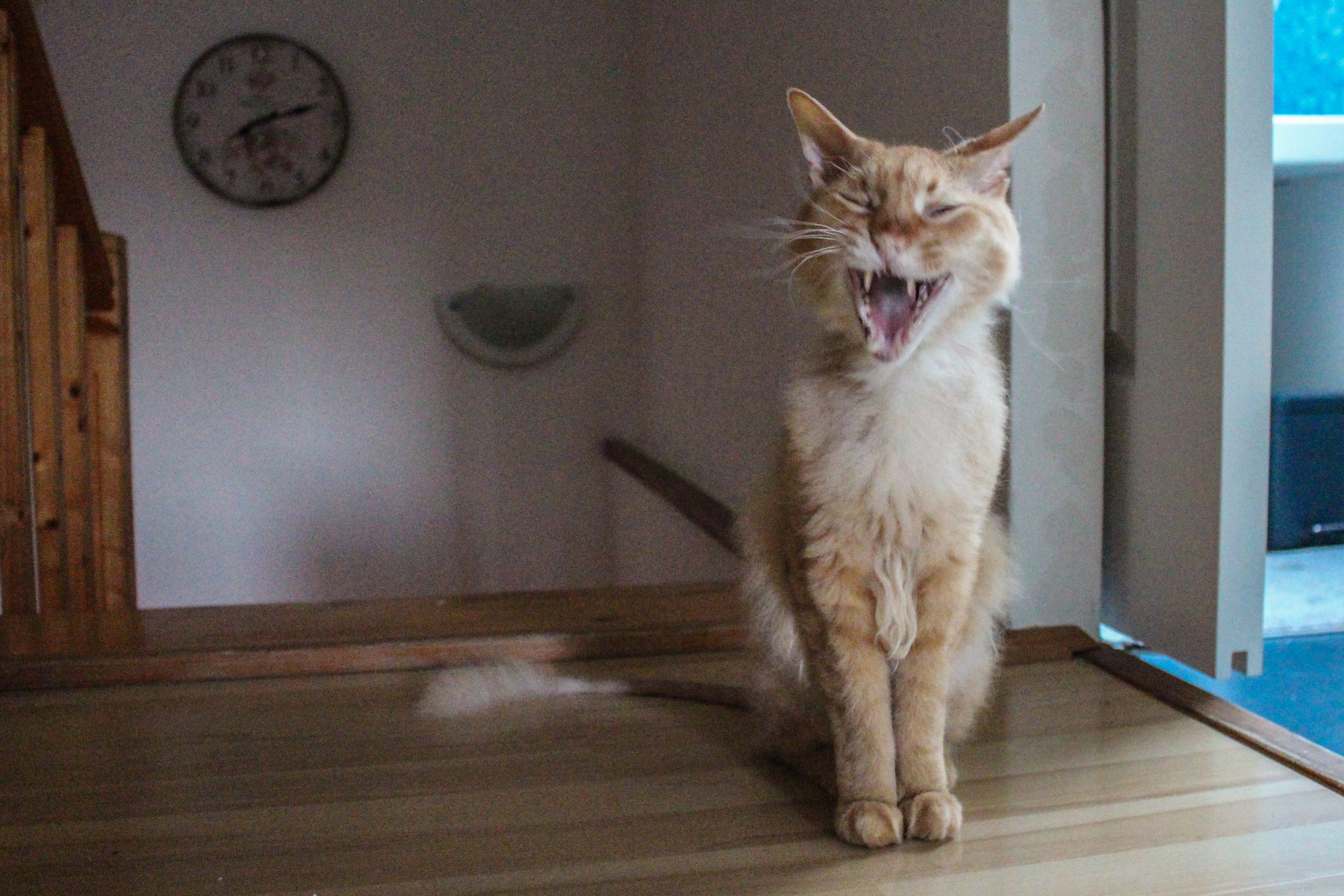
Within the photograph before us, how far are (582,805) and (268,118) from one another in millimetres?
3416

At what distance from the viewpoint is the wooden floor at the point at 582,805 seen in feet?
3.24

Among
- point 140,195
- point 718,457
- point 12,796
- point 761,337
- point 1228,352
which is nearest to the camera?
point 12,796

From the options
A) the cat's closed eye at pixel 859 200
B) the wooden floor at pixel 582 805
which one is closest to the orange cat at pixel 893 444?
the cat's closed eye at pixel 859 200

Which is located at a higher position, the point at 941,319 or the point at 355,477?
the point at 941,319

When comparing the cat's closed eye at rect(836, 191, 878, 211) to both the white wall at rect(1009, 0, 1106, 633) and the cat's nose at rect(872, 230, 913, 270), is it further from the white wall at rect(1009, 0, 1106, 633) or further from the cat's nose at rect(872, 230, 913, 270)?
the white wall at rect(1009, 0, 1106, 633)

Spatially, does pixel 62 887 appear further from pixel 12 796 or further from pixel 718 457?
pixel 718 457

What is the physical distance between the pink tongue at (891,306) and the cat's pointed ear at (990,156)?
118mm

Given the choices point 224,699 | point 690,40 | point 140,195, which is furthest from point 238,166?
point 224,699

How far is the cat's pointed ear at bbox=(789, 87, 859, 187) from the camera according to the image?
105 cm

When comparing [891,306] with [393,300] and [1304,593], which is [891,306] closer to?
[1304,593]

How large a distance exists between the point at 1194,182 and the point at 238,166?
3374mm

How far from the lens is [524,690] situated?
1492 millimetres

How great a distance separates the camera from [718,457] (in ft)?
9.53

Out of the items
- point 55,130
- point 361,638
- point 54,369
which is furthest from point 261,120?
point 361,638
